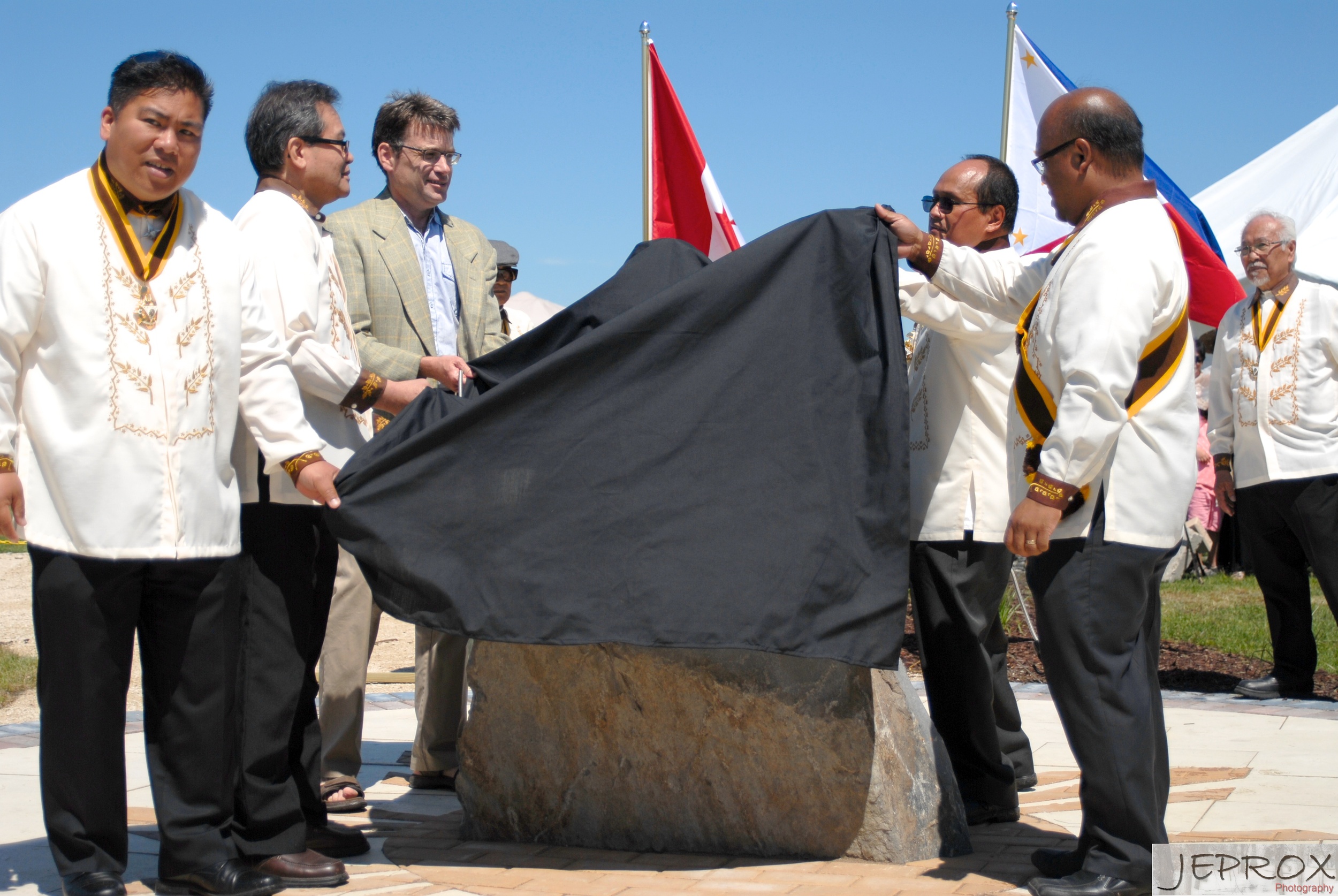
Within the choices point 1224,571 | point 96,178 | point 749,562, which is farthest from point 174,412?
point 1224,571

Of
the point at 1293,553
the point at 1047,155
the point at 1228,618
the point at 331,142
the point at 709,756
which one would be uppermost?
the point at 331,142

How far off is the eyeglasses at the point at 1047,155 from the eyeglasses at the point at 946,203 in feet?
1.87

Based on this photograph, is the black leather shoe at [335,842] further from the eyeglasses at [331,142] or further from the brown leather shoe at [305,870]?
the eyeglasses at [331,142]

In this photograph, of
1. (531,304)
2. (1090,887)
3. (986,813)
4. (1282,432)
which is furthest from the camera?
(531,304)

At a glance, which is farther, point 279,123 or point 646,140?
point 646,140

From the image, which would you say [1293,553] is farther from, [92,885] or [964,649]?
[92,885]

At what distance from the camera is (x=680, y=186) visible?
8797mm

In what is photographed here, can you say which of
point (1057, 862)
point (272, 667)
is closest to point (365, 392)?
point (272, 667)

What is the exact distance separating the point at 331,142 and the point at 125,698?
168 centimetres

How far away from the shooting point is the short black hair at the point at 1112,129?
3.35 meters

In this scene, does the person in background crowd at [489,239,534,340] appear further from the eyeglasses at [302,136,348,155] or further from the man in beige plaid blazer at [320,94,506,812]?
the eyeglasses at [302,136,348,155]

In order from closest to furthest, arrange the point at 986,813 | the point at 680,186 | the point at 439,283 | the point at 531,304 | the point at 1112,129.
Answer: the point at 1112,129 < the point at 986,813 < the point at 439,283 < the point at 680,186 < the point at 531,304

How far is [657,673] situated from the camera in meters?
3.69

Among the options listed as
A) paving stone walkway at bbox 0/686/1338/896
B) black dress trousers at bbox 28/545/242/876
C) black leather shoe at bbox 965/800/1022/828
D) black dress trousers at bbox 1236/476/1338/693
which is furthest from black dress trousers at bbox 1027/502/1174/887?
black dress trousers at bbox 1236/476/1338/693
